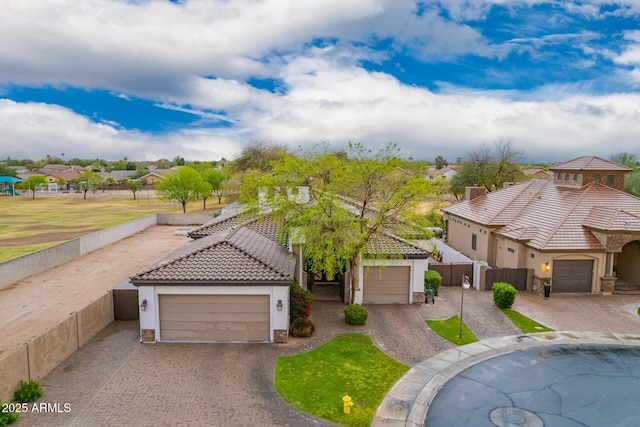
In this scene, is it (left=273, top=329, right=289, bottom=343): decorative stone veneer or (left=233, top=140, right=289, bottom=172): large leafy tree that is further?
(left=233, top=140, right=289, bottom=172): large leafy tree

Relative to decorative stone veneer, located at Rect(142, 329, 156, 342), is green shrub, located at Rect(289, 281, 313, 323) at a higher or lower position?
higher

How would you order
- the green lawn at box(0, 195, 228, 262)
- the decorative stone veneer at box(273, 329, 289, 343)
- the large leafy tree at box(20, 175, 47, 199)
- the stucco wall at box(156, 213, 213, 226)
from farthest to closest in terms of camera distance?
the large leafy tree at box(20, 175, 47, 199)
the stucco wall at box(156, 213, 213, 226)
the green lawn at box(0, 195, 228, 262)
the decorative stone veneer at box(273, 329, 289, 343)

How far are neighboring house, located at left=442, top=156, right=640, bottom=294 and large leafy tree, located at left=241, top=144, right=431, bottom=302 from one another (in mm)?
10295

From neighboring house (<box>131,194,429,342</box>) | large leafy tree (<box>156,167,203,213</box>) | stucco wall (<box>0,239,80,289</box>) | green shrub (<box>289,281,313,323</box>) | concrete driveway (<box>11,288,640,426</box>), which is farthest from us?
large leafy tree (<box>156,167,203,213</box>)

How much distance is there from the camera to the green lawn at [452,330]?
58.5 ft

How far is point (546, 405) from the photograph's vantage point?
12.9 m

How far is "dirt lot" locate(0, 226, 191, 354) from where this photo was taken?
63.4 feet

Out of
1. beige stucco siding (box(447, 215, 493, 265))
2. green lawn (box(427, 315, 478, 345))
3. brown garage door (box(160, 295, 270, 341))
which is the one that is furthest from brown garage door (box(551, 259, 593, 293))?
brown garage door (box(160, 295, 270, 341))

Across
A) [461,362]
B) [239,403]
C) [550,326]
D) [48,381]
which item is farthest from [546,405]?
[48,381]

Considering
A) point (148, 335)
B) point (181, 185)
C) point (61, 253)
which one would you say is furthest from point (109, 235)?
point (148, 335)

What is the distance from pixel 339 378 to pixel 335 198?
7480mm

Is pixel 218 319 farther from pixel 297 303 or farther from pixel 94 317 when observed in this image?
pixel 94 317

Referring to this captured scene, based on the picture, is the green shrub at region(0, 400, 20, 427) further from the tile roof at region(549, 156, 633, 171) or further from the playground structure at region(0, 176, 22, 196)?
the playground structure at region(0, 176, 22, 196)

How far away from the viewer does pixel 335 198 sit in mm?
18609
